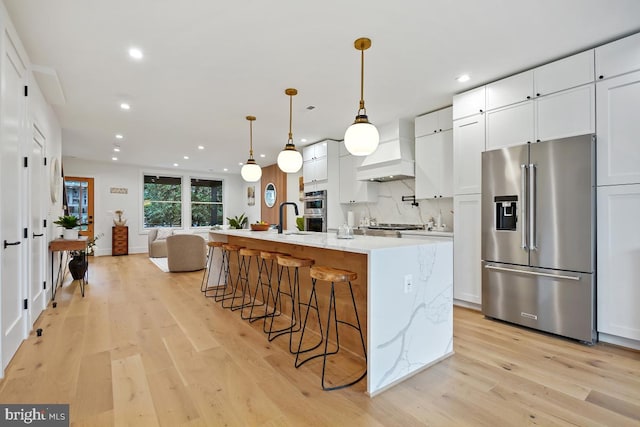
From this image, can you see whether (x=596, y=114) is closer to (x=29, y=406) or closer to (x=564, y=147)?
(x=564, y=147)

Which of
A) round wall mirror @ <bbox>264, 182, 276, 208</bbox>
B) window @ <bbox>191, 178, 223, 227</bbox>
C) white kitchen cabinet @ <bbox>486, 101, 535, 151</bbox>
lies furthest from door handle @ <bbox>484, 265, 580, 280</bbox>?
window @ <bbox>191, 178, 223, 227</bbox>

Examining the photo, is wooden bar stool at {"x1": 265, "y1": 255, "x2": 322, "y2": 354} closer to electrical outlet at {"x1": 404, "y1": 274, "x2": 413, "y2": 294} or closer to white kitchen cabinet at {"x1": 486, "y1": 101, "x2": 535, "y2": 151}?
electrical outlet at {"x1": 404, "y1": 274, "x2": 413, "y2": 294}

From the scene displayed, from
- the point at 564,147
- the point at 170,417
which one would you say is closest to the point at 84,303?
the point at 170,417

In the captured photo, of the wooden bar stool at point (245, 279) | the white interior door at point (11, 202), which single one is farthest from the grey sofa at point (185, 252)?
the white interior door at point (11, 202)

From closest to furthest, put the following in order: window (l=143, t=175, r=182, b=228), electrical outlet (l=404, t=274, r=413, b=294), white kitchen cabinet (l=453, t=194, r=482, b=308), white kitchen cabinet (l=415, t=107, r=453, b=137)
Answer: electrical outlet (l=404, t=274, r=413, b=294), white kitchen cabinet (l=453, t=194, r=482, b=308), white kitchen cabinet (l=415, t=107, r=453, b=137), window (l=143, t=175, r=182, b=228)

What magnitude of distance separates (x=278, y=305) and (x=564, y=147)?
3222 millimetres

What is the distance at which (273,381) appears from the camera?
207cm

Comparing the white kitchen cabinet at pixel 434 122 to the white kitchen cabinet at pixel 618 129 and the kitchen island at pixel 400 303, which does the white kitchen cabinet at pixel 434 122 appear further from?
the kitchen island at pixel 400 303

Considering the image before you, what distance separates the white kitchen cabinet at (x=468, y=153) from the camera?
3500mm

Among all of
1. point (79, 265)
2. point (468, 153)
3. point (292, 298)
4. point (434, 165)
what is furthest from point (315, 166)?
point (79, 265)

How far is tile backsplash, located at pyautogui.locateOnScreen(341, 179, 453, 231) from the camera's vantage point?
4.62 meters

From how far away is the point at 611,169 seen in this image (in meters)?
2.61

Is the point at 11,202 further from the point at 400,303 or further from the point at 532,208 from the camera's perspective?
the point at 532,208

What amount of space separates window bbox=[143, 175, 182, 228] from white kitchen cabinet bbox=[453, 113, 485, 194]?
8666mm
